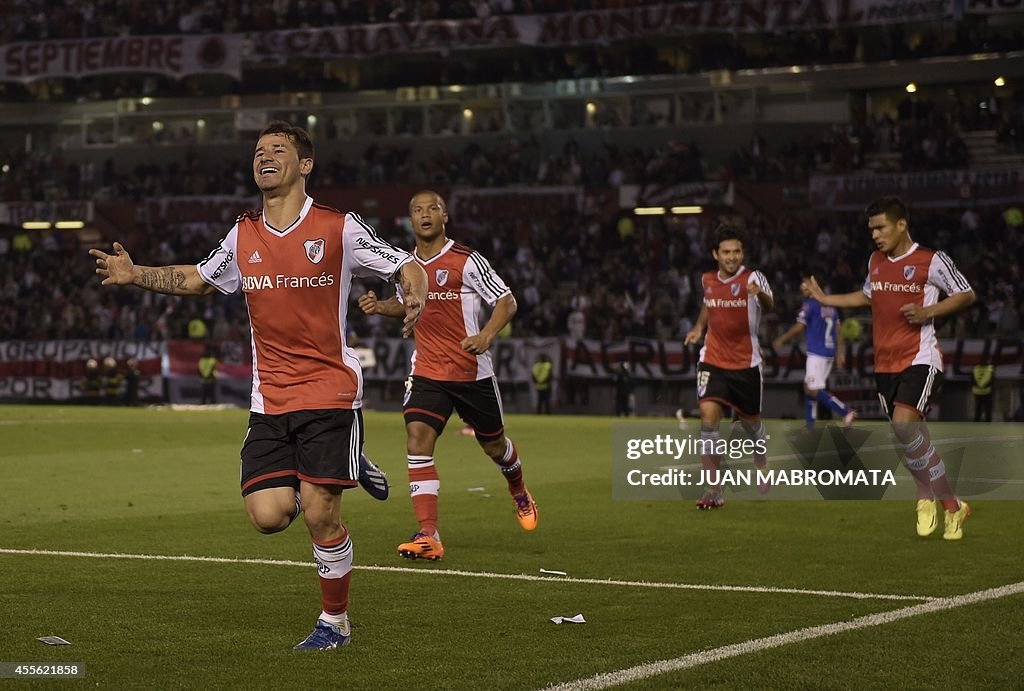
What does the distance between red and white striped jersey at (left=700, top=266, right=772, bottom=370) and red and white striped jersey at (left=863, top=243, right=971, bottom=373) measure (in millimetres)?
2419

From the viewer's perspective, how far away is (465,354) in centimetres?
1116

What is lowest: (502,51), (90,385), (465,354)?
(90,385)

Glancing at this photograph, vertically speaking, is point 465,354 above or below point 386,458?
above

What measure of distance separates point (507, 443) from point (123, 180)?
43354 mm

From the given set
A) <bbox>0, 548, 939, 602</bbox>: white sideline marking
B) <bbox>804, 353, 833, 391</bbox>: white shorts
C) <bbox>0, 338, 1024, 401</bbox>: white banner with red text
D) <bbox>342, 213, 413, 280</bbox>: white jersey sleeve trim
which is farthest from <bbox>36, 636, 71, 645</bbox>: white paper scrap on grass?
<bbox>0, 338, 1024, 401</bbox>: white banner with red text

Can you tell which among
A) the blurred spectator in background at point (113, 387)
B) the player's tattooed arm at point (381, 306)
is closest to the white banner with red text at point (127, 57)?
the blurred spectator in background at point (113, 387)

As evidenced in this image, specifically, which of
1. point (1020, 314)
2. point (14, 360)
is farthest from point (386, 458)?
point (14, 360)

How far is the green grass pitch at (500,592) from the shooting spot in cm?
648

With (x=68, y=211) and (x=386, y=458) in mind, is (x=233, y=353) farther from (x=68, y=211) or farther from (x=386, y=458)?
(x=386, y=458)

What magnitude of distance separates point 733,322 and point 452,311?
12.7ft

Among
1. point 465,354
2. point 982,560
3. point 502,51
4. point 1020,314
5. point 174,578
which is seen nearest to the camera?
point 174,578

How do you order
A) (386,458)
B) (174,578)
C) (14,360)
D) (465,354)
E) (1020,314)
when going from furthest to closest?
(14,360), (1020,314), (386,458), (465,354), (174,578)

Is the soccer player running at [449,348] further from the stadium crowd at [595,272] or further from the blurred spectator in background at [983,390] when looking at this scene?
the stadium crowd at [595,272]
